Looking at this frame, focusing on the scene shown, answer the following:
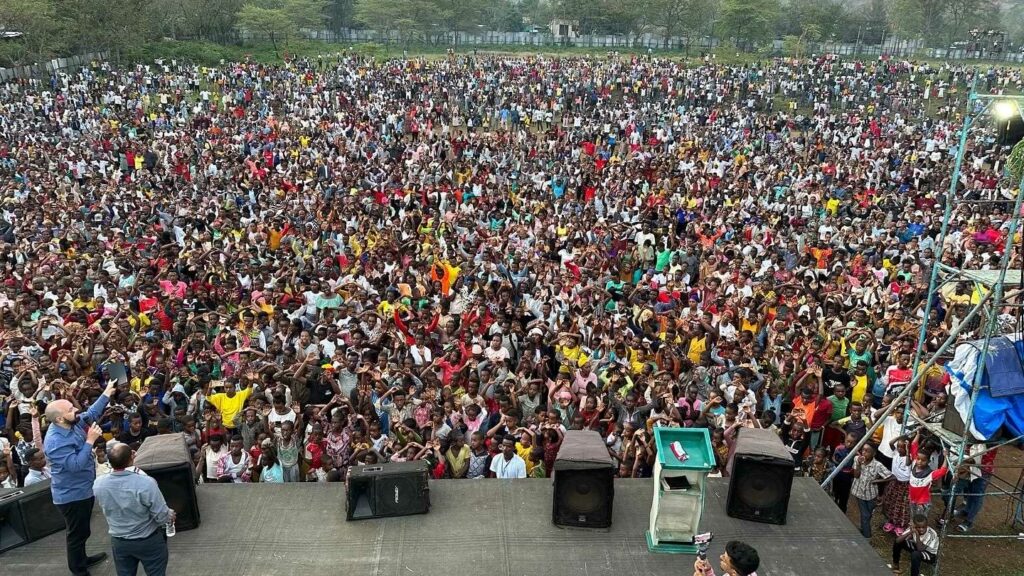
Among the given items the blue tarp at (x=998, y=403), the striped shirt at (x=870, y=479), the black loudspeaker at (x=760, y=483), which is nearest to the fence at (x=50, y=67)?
the black loudspeaker at (x=760, y=483)

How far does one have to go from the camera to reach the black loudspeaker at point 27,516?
562 cm

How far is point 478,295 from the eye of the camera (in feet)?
34.0

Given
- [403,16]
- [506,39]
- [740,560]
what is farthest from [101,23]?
[740,560]

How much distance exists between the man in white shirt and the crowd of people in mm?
199

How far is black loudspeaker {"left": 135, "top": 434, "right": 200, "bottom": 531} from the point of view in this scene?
19.2 ft

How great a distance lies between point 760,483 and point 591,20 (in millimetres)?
62013

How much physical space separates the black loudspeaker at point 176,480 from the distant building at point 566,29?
61.5m

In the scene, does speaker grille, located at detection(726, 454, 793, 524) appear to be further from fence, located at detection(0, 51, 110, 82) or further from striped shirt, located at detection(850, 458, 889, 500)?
fence, located at detection(0, 51, 110, 82)

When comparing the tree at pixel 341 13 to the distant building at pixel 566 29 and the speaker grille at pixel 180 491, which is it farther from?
the speaker grille at pixel 180 491

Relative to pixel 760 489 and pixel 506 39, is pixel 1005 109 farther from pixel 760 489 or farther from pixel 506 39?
pixel 506 39

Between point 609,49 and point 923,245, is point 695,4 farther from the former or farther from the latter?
point 923,245

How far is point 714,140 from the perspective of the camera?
2433cm

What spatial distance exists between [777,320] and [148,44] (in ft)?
151

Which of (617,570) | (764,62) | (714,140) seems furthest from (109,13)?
(617,570)
